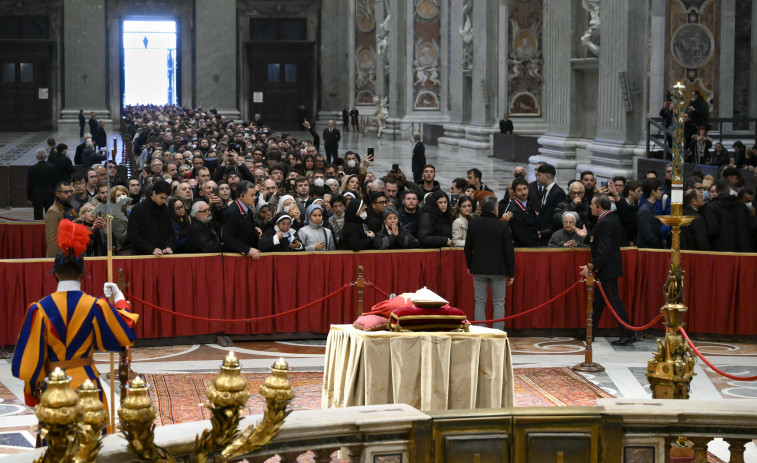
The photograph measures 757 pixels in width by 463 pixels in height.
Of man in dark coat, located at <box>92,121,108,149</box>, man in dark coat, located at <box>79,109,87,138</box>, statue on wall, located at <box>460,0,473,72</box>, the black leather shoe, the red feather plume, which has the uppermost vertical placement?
statue on wall, located at <box>460,0,473,72</box>

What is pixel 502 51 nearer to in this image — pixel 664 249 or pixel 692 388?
pixel 664 249

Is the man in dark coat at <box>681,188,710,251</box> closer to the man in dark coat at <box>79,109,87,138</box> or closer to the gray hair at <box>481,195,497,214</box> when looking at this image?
the gray hair at <box>481,195,497,214</box>

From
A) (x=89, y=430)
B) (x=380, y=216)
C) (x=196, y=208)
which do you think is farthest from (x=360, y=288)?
(x=89, y=430)

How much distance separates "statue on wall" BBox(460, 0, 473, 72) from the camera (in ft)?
115

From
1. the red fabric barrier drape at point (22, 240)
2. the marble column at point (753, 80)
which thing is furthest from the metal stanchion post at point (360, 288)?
the marble column at point (753, 80)

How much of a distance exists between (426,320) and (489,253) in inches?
145

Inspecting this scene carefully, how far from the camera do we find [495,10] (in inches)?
1294

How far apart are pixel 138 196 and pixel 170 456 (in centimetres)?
1150

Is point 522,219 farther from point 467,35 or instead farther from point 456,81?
point 456,81

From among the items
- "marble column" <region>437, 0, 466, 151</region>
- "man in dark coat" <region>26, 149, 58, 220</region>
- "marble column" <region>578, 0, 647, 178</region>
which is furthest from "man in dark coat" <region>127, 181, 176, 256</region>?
"marble column" <region>437, 0, 466, 151</region>

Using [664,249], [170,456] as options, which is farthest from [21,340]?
[664,249]

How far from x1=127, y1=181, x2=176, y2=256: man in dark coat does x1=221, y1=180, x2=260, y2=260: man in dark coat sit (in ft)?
2.12

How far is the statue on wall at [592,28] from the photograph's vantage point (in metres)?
23.3

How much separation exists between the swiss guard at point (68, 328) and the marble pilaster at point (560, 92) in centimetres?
1913
